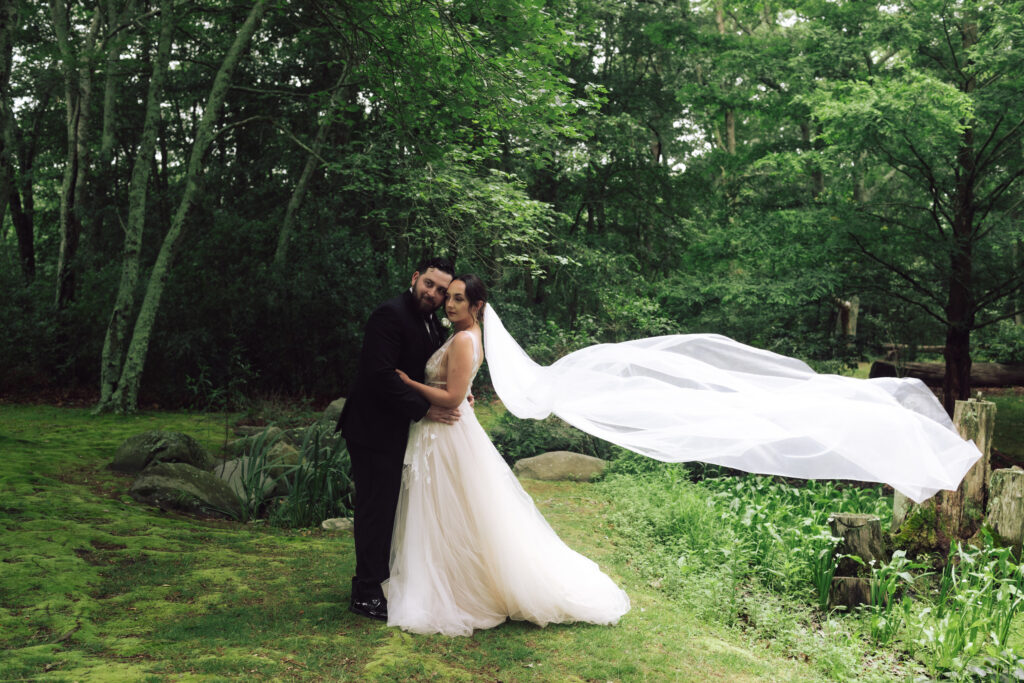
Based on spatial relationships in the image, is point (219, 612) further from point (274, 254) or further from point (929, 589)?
point (274, 254)

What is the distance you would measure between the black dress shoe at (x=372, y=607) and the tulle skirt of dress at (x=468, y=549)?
0.09 meters

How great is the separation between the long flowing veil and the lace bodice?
0.25 m

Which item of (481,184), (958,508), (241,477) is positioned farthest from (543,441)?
(958,508)

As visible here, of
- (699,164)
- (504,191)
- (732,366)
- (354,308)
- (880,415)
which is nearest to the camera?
(880,415)

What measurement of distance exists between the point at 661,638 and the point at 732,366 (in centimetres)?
187

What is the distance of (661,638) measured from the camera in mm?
4344

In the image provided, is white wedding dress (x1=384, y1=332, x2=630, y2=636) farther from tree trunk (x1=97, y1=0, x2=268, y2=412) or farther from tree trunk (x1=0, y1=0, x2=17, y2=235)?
tree trunk (x1=97, y1=0, x2=268, y2=412)

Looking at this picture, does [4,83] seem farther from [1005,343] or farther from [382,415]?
[1005,343]

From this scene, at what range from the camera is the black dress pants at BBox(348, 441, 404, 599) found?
4.21 meters

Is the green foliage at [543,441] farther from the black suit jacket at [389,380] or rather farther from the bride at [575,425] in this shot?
the black suit jacket at [389,380]

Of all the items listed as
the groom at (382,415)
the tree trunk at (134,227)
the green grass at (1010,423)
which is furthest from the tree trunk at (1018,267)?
the tree trunk at (134,227)

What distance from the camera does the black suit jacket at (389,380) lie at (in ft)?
13.5

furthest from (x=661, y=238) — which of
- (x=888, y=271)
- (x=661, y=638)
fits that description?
(x=661, y=638)

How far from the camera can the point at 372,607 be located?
13.9 feet
